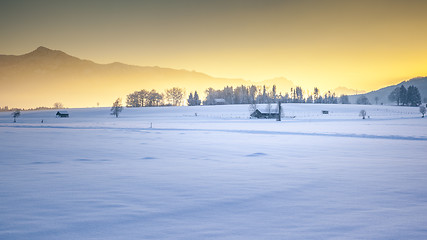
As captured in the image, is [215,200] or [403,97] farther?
[403,97]

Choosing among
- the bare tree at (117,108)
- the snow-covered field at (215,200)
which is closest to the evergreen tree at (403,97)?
the bare tree at (117,108)

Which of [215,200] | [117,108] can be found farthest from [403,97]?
[215,200]

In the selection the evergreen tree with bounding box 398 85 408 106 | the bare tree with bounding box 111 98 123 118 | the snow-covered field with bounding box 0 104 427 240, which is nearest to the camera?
the snow-covered field with bounding box 0 104 427 240

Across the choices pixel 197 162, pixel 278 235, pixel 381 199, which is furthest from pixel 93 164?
pixel 381 199

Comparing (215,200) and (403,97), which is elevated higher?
(403,97)

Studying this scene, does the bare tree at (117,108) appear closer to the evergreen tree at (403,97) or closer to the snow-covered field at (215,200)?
the snow-covered field at (215,200)

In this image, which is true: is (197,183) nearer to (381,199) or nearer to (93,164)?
(381,199)

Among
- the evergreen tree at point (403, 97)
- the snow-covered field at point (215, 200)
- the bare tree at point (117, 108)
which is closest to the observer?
the snow-covered field at point (215, 200)

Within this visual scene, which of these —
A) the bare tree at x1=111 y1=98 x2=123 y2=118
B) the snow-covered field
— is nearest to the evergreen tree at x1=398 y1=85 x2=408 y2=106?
the bare tree at x1=111 y1=98 x2=123 y2=118

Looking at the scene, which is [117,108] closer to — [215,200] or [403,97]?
[215,200]

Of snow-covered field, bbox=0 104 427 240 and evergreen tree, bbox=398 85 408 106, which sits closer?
snow-covered field, bbox=0 104 427 240

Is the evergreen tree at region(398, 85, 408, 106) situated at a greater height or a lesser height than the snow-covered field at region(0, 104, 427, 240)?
greater

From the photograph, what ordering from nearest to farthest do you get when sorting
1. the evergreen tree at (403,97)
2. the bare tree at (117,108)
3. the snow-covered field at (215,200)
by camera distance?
the snow-covered field at (215,200)
the bare tree at (117,108)
the evergreen tree at (403,97)

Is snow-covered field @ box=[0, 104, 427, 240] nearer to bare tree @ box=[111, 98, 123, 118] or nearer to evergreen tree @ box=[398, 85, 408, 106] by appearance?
bare tree @ box=[111, 98, 123, 118]
